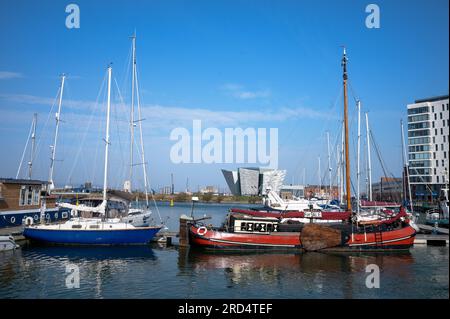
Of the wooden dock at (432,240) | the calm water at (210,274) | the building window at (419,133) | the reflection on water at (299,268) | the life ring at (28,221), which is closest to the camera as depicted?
the calm water at (210,274)

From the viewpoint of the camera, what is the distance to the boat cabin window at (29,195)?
1472 inches

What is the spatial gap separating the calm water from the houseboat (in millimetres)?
5896

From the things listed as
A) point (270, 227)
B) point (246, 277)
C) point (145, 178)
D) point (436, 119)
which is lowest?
point (246, 277)

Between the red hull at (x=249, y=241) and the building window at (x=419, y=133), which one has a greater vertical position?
the building window at (x=419, y=133)

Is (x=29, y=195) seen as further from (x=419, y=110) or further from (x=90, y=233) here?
(x=419, y=110)

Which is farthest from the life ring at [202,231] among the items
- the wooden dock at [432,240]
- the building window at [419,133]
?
the building window at [419,133]

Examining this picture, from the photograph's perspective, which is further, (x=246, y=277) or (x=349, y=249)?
(x=349, y=249)

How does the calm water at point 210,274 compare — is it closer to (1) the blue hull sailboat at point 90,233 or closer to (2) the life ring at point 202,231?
(1) the blue hull sailboat at point 90,233

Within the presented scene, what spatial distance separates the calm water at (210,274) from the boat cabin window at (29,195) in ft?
24.2

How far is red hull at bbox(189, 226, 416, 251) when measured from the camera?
3288 cm

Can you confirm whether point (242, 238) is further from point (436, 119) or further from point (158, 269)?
point (436, 119)

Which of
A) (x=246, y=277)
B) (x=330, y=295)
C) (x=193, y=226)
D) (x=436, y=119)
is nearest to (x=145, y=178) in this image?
(x=193, y=226)
